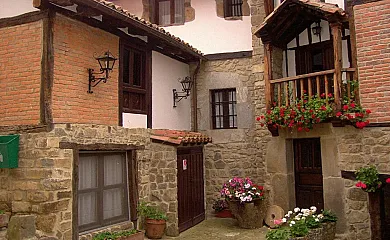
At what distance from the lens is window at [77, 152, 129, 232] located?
6.78 meters

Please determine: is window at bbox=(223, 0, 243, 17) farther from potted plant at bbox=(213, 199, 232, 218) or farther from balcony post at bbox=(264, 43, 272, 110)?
potted plant at bbox=(213, 199, 232, 218)

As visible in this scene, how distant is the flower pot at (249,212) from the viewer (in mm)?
8969

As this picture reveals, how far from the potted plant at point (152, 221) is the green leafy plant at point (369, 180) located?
4064 millimetres

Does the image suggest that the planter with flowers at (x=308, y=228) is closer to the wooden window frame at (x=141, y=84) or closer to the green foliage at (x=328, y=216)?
the green foliage at (x=328, y=216)

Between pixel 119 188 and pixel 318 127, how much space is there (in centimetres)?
463

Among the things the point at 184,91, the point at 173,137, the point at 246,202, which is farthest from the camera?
the point at 184,91

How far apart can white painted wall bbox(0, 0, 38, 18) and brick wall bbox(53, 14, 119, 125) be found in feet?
2.27

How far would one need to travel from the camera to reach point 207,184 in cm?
1068

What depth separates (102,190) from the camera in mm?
7176

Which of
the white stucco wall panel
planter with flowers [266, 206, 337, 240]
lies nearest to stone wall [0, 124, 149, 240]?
the white stucco wall panel

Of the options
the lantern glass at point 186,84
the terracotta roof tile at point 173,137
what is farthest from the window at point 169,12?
the terracotta roof tile at point 173,137

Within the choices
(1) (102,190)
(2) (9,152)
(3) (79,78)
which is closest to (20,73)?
(3) (79,78)

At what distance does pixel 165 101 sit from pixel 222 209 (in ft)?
11.4

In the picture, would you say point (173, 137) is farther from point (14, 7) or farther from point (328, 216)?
point (14, 7)
